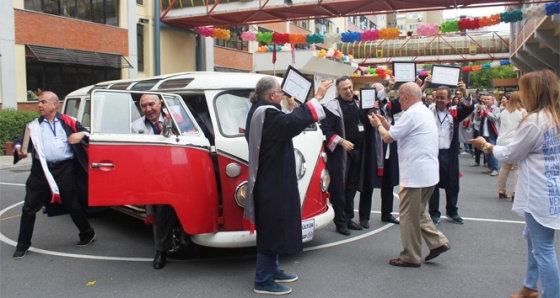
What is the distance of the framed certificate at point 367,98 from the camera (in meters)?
6.37

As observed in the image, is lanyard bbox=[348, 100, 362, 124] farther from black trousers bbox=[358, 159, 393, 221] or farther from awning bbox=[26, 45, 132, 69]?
awning bbox=[26, 45, 132, 69]

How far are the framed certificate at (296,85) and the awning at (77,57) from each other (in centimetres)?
1521

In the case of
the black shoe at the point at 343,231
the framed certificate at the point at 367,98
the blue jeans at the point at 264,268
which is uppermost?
the framed certificate at the point at 367,98

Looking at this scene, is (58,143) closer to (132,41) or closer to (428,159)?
(428,159)

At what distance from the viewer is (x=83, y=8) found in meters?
19.5

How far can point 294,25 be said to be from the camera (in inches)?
1569

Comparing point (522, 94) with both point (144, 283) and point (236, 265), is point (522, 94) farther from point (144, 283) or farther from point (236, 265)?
point (144, 283)

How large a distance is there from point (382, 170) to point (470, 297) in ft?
8.58

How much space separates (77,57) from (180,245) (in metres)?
15.7

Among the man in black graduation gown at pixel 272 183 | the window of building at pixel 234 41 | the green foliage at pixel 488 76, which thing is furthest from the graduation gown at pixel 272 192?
the green foliage at pixel 488 76

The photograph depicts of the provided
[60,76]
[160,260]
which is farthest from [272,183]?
[60,76]

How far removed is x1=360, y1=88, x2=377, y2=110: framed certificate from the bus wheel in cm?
287

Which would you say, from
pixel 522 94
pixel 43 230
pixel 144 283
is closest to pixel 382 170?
pixel 522 94

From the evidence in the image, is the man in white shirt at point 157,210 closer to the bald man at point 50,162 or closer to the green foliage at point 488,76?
the bald man at point 50,162
